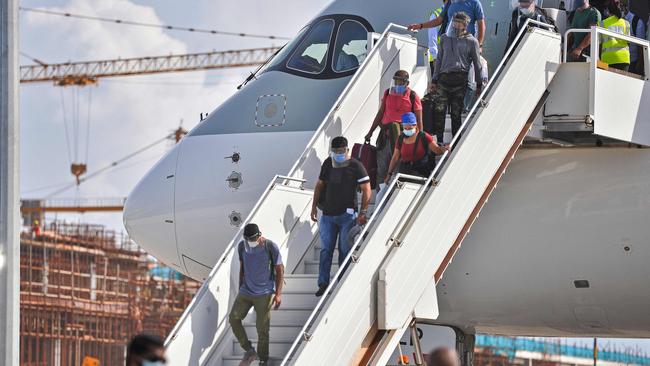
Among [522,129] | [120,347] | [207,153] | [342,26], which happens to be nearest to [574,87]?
[522,129]

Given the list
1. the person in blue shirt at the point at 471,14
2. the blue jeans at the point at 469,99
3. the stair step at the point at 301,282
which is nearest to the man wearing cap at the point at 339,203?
the stair step at the point at 301,282

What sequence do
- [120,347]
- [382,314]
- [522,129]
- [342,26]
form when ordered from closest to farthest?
[382,314], [522,129], [342,26], [120,347]

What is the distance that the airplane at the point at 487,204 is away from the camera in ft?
→ 47.8

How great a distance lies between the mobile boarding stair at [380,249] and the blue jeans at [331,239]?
33 cm

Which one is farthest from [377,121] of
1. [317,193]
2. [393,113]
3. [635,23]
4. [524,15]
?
[635,23]

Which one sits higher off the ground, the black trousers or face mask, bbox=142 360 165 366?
the black trousers

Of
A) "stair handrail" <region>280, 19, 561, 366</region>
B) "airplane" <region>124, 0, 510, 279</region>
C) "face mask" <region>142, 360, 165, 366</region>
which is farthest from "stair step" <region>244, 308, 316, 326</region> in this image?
"face mask" <region>142, 360, 165, 366</region>

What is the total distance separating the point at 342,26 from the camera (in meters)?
16.7

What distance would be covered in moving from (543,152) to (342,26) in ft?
11.5

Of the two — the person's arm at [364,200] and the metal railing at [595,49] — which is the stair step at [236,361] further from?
the metal railing at [595,49]

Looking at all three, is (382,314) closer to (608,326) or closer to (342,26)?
(608,326)

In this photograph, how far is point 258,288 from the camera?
12.5m

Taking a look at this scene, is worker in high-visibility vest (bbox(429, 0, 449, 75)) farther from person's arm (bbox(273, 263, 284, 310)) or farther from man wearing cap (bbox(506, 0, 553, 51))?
person's arm (bbox(273, 263, 284, 310))

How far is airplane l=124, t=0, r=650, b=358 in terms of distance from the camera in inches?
573
